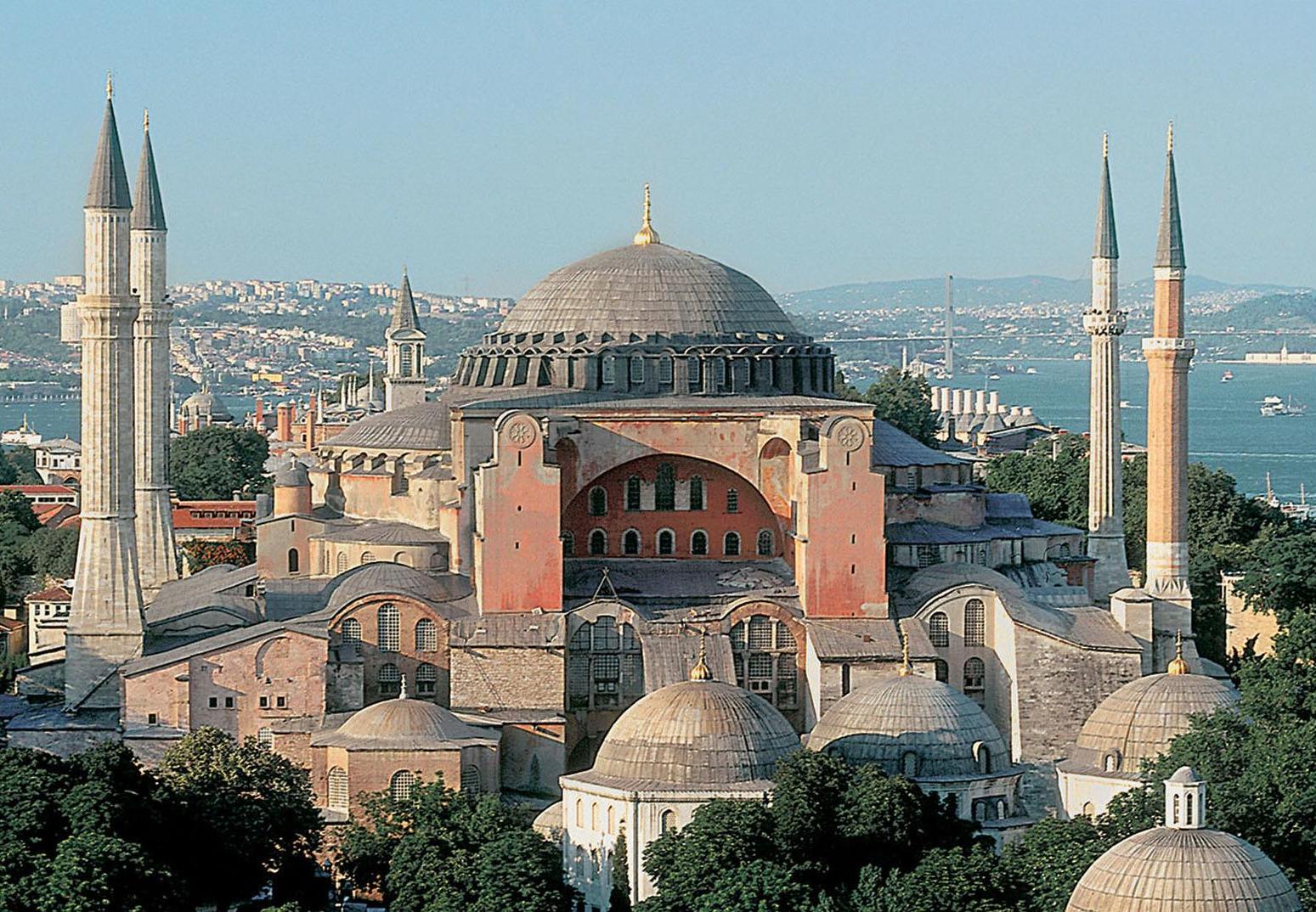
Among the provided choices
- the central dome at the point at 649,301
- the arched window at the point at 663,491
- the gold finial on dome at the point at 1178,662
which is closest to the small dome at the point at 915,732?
the gold finial on dome at the point at 1178,662

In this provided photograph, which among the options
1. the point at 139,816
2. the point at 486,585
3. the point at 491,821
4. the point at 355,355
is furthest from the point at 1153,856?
the point at 355,355

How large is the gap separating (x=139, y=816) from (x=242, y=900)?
173 cm

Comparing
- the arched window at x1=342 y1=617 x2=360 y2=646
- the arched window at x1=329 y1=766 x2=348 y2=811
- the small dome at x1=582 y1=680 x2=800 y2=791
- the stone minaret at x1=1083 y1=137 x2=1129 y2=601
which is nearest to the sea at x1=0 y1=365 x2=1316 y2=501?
the stone minaret at x1=1083 y1=137 x2=1129 y2=601

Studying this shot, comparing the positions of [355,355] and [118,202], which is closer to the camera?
[118,202]

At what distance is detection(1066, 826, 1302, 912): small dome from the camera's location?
25.3m

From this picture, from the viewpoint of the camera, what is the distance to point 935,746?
3253 centimetres

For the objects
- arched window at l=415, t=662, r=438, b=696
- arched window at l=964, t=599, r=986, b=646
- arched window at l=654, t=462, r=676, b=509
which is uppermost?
arched window at l=654, t=462, r=676, b=509

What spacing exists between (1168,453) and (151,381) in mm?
14270

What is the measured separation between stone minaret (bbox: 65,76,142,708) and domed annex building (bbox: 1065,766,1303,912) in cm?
1474

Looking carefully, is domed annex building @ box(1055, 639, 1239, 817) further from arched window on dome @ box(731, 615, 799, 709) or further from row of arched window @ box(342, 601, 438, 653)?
row of arched window @ box(342, 601, 438, 653)

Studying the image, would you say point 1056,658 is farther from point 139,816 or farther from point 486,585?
point 139,816

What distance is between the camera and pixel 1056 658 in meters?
36.7

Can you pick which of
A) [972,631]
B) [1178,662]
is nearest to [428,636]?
[972,631]

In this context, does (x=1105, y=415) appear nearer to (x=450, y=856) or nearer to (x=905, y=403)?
(x=450, y=856)
